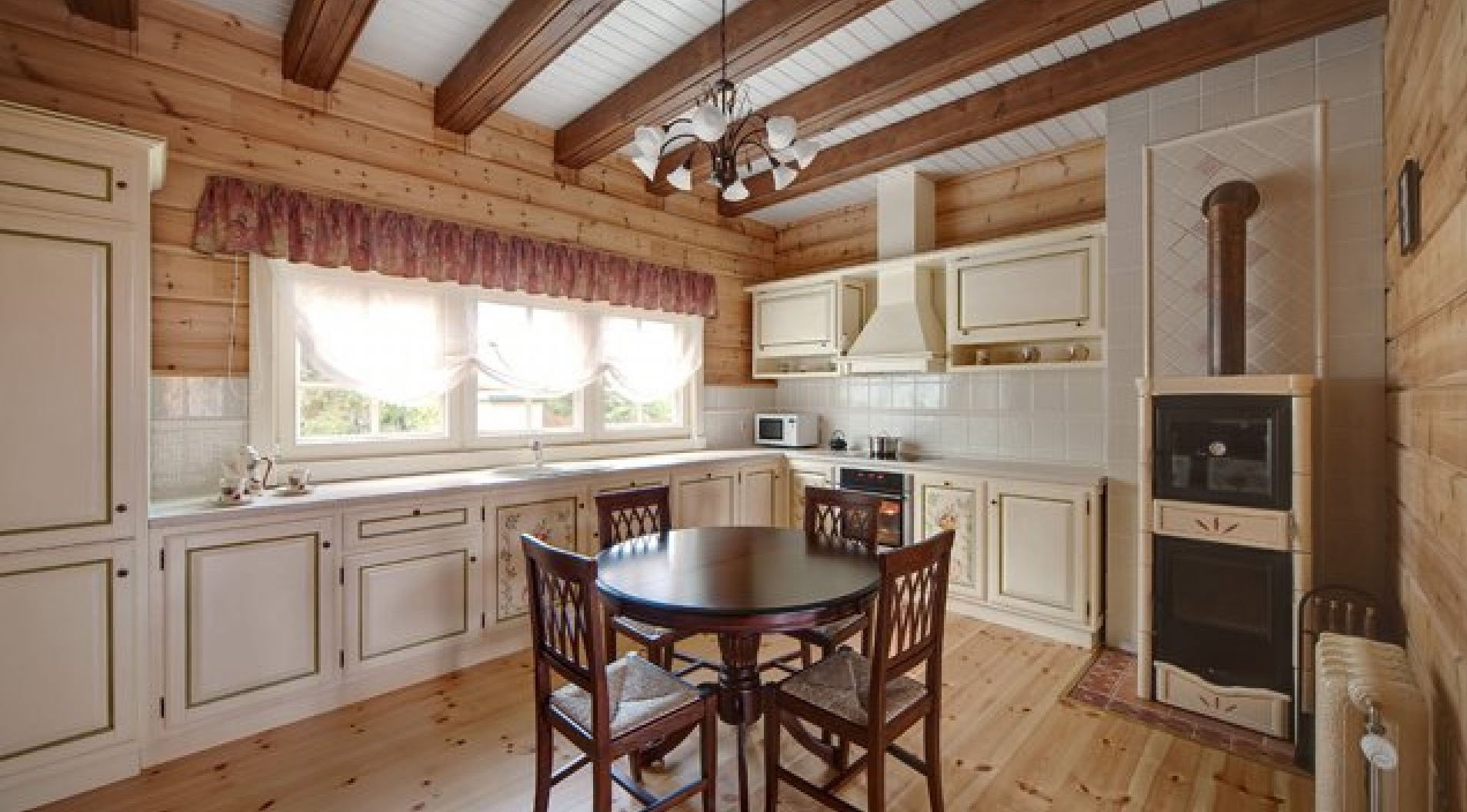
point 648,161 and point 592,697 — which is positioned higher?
point 648,161

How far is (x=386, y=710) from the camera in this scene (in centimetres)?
257

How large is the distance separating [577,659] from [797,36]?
8.03 ft

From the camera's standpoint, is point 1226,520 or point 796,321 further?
point 796,321

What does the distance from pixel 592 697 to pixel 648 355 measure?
3023 mm

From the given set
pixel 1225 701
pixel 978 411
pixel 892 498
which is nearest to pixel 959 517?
pixel 892 498

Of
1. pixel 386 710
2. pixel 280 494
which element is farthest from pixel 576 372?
pixel 386 710

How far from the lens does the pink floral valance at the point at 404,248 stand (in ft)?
8.73

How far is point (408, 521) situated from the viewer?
2.73 meters

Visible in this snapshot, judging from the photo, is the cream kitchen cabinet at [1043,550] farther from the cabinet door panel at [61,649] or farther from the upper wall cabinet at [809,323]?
the cabinet door panel at [61,649]

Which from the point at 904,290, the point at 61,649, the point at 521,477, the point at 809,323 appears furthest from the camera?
the point at 809,323

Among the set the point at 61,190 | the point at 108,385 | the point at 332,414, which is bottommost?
the point at 332,414

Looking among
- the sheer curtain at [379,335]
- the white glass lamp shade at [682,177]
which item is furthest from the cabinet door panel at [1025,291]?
the sheer curtain at [379,335]

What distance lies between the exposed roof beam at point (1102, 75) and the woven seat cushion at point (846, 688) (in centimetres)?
284

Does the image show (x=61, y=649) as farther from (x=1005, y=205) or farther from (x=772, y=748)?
(x=1005, y=205)
